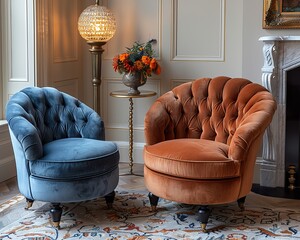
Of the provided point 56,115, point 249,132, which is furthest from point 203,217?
point 56,115

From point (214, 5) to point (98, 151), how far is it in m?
2.00

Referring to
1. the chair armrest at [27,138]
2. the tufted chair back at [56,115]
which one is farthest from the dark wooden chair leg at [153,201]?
the chair armrest at [27,138]

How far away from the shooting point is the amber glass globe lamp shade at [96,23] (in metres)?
4.51

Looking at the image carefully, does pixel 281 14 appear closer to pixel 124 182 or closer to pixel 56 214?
pixel 124 182

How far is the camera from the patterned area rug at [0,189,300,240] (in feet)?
11.0

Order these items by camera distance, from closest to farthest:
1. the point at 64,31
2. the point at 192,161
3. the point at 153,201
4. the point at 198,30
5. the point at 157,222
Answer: the point at 192,161, the point at 157,222, the point at 153,201, the point at 198,30, the point at 64,31

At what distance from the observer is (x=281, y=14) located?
4277 mm

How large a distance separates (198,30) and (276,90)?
99cm

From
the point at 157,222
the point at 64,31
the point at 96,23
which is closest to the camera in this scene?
the point at 157,222

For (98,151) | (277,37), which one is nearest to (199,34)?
(277,37)

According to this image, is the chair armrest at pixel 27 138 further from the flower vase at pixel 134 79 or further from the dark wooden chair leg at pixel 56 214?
the flower vase at pixel 134 79

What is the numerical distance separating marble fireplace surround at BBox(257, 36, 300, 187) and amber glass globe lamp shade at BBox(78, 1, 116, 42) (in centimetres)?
131

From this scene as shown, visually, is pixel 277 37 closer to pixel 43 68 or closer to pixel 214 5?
pixel 214 5

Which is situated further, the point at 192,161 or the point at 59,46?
the point at 59,46
